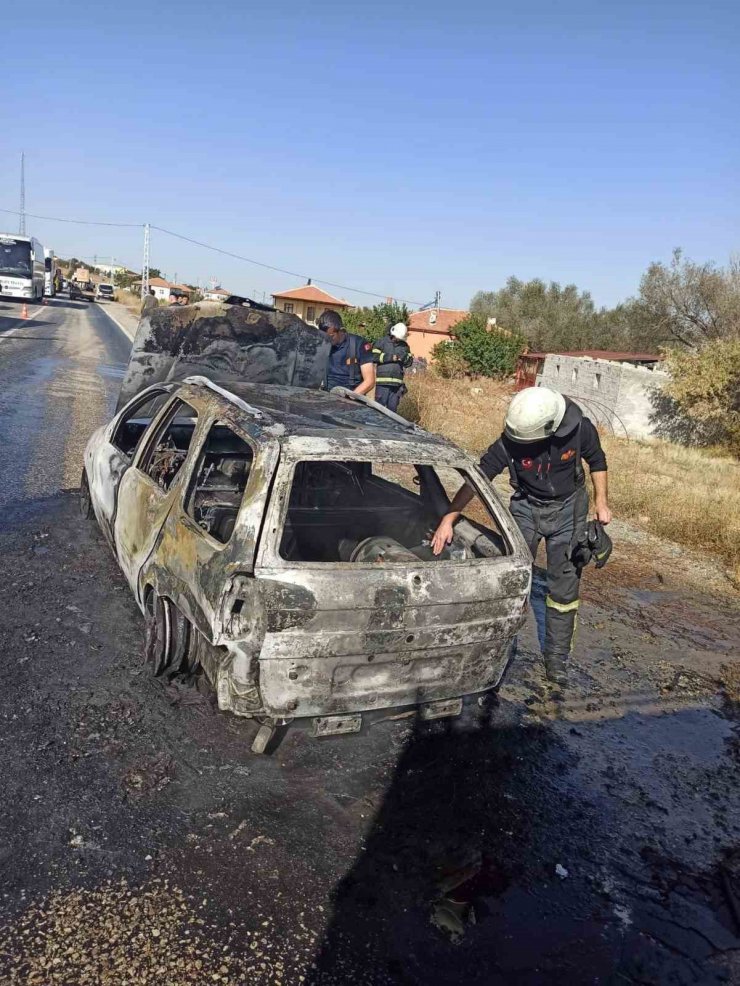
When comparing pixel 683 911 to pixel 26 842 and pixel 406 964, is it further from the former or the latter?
pixel 26 842

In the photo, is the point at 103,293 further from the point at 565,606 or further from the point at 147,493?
the point at 565,606

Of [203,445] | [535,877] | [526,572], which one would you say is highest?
[203,445]

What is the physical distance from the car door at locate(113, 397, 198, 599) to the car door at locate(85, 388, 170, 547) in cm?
14

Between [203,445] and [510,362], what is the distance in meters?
34.2

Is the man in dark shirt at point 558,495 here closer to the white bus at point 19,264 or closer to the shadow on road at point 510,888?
the shadow on road at point 510,888

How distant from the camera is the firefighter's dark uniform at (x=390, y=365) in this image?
9.26 meters

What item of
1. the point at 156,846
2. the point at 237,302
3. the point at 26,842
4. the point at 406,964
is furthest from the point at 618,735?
the point at 237,302

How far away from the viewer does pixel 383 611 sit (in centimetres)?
292

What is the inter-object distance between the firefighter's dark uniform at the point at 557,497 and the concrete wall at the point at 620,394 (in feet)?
57.5

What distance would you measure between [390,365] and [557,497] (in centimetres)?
542

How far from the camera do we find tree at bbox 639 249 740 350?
32000mm

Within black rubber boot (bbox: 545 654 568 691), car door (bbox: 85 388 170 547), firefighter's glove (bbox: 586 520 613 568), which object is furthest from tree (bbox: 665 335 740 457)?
car door (bbox: 85 388 170 547)

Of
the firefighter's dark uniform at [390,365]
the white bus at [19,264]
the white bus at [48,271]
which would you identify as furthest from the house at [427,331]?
the firefighter's dark uniform at [390,365]

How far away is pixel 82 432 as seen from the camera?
365 inches
